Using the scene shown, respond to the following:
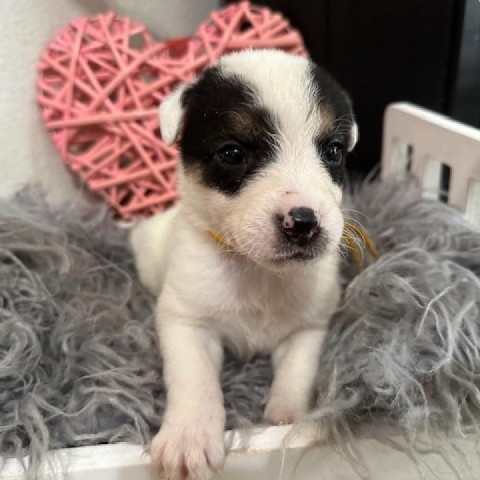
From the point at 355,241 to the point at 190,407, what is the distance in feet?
1.89

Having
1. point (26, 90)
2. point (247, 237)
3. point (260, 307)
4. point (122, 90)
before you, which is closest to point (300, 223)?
point (247, 237)

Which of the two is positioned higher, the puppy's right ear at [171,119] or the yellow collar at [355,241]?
the puppy's right ear at [171,119]

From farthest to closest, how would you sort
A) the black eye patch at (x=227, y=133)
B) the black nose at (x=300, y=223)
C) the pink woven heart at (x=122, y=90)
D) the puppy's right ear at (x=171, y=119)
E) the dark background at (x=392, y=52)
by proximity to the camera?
the pink woven heart at (x=122, y=90) → the dark background at (x=392, y=52) → the puppy's right ear at (x=171, y=119) → the black eye patch at (x=227, y=133) → the black nose at (x=300, y=223)

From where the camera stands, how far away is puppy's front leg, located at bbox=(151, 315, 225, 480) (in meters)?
1.05

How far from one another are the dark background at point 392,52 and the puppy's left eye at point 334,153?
29.6 inches

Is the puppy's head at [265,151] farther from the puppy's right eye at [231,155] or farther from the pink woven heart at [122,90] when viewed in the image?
the pink woven heart at [122,90]

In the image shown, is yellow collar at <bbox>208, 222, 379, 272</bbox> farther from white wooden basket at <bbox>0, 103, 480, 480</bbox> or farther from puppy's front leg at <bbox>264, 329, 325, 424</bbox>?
white wooden basket at <bbox>0, 103, 480, 480</bbox>

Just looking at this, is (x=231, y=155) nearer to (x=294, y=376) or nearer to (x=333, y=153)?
(x=333, y=153)

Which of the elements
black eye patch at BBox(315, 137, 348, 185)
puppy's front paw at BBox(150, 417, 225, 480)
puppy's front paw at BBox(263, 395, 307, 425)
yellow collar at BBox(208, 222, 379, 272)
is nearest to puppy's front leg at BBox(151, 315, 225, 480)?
puppy's front paw at BBox(150, 417, 225, 480)

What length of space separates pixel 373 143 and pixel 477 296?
1.01 metres

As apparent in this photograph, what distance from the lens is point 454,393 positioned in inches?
44.0

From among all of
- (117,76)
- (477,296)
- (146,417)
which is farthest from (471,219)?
(117,76)

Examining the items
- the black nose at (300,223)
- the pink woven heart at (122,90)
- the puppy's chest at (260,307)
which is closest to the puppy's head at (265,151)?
the black nose at (300,223)

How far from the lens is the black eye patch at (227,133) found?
1.17m
